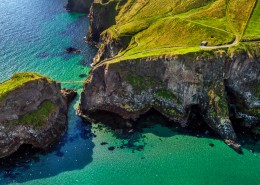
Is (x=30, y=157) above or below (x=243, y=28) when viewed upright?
below

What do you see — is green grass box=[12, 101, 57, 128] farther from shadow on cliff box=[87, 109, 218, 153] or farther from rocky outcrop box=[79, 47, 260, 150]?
shadow on cliff box=[87, 109, 218, 153]

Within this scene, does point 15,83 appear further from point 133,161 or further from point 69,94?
point 133,161

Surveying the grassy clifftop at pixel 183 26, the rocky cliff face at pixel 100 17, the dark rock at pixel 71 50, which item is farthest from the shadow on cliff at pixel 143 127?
the rocky cliff face at pixel 100 17

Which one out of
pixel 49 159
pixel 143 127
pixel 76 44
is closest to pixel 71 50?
pixel 76 44

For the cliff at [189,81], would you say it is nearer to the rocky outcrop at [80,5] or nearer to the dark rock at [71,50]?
the dark rock at [71,50]

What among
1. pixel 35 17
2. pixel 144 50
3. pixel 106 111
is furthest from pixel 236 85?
A: pixel 35 17

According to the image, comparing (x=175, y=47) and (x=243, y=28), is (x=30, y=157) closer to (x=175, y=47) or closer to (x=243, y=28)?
(x=175, y=47)

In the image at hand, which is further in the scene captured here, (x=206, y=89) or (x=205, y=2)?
(x=205, y=2)
